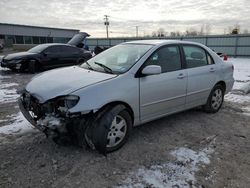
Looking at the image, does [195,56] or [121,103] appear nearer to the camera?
[121,103]

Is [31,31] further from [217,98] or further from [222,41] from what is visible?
[217,98]

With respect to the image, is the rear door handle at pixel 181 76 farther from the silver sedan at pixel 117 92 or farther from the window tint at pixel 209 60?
the window tint at pixel 209 60

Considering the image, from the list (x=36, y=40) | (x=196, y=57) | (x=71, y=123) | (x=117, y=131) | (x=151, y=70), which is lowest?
(x=117, y=131)

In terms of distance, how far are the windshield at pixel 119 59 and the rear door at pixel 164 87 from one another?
252 millimetres

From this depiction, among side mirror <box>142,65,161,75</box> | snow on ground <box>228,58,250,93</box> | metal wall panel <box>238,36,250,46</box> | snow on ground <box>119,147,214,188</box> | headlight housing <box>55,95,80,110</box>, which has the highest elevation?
metal wall panel <box>238,36,250,46</box>

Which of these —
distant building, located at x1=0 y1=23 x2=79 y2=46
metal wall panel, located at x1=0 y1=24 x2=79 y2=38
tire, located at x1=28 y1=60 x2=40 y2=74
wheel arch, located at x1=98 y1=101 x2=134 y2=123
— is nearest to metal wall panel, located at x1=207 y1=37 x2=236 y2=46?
tire, located at x1=28 y1=60 x2=40 y2=74

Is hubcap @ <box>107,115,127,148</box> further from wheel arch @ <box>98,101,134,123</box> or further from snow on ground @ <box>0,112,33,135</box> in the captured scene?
snow on ground @ <box>0,112,33,135</box>

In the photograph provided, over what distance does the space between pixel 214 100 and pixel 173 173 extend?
281 cm

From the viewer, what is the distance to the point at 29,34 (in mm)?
42875

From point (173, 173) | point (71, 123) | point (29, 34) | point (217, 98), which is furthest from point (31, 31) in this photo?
point (173, 173)

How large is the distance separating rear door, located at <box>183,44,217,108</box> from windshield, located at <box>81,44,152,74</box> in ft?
3.33

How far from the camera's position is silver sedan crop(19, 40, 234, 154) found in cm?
304

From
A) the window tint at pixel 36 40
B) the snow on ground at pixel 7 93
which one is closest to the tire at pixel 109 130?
the snow on ground at pixel 7 93

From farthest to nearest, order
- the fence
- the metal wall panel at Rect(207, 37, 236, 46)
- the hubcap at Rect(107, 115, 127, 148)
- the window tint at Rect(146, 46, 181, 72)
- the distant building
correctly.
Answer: the distant building → the metal wall panel at Rect(207, 37, 236, 46) → the fence → the window tint at Rect(146, 46, 181, 72) → the hubcap at Rect(107, 115, 127, 148)
